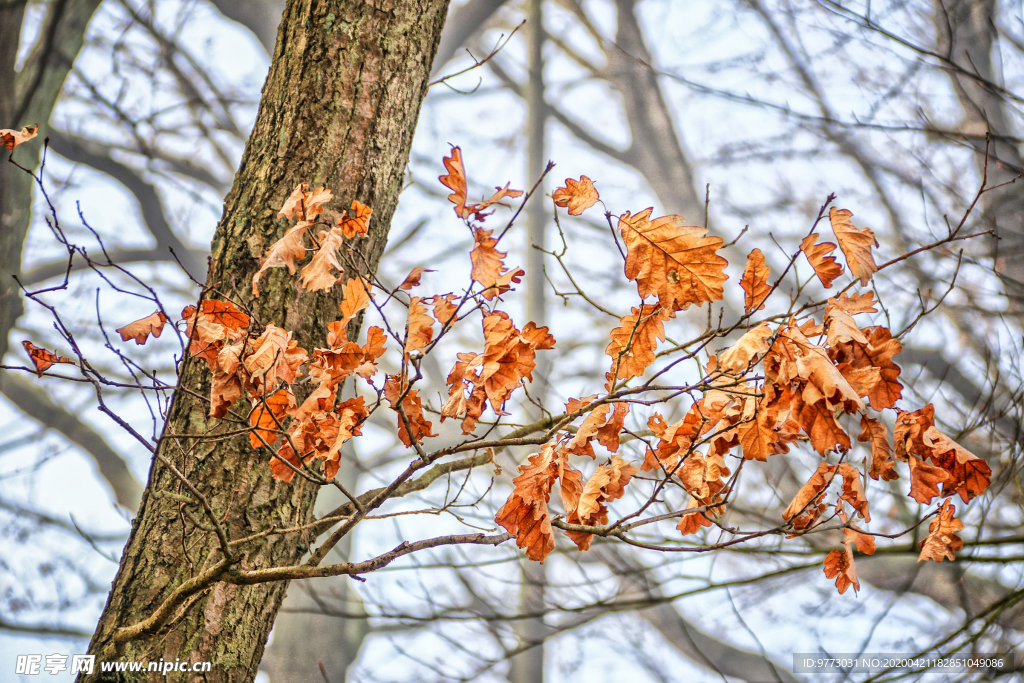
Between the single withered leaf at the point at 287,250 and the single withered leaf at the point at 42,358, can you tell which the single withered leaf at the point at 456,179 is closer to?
the single withered leaf at the point at 287,250

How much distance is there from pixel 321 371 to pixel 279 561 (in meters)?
0.40

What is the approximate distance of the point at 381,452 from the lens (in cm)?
335

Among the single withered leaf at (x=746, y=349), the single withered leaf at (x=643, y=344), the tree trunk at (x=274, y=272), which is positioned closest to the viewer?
the single withered leaf at (x=746, y=349)

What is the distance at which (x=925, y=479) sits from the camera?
667 mm

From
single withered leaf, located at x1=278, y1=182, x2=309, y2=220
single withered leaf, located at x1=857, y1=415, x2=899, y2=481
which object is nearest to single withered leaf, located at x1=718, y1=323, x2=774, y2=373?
single withered leaf, located at x1=857, y1=415, x2=899, y2=481

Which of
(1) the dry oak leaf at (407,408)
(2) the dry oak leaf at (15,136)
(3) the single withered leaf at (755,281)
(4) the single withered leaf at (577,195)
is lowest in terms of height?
(1) the dry oak leaf at (407,408)

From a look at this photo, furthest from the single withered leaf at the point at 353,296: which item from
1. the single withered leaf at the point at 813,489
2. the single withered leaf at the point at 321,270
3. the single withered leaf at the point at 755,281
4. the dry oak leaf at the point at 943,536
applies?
the dry oak leaf at the point at 943,536

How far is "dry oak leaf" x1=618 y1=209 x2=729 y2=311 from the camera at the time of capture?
0.59 metres

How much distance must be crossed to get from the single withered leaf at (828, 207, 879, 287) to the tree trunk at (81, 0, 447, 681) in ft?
2.22

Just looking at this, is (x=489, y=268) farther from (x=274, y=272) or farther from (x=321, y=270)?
(x=274, y=272)

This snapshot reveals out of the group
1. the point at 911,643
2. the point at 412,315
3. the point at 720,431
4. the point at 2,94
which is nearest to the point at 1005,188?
the point at 911,643

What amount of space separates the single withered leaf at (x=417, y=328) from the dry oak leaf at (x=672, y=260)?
21 cm

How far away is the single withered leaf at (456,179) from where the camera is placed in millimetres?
620

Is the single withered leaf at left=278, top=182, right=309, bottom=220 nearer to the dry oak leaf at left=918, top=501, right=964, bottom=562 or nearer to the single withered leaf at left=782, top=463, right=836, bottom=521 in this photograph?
the single withered leaf at left=782, top=463, right=836, bottom=521
